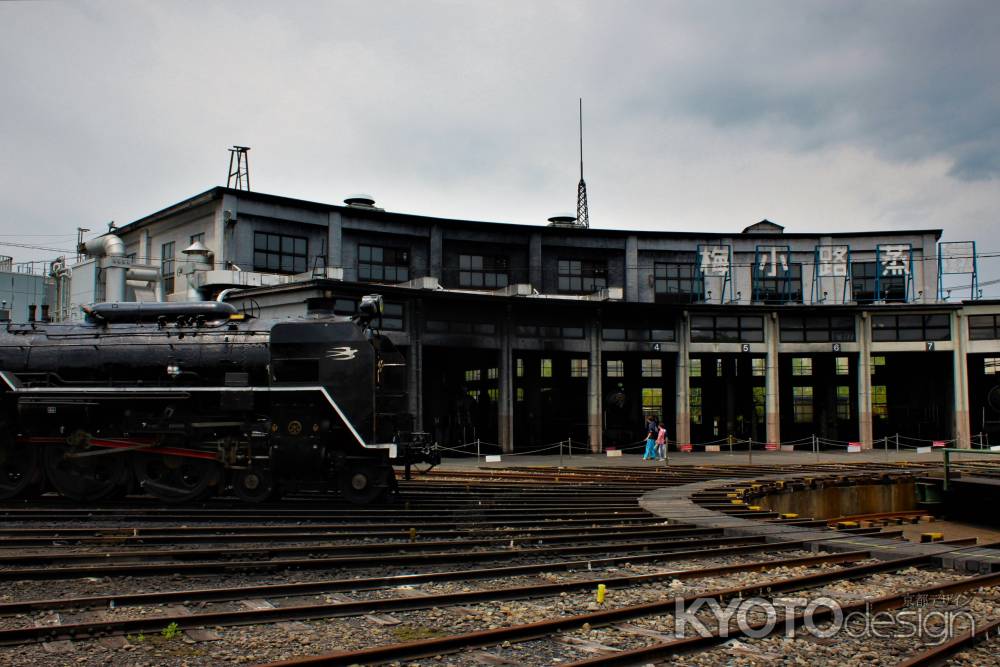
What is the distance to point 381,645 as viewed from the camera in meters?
6.68

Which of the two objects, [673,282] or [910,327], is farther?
[673,282]

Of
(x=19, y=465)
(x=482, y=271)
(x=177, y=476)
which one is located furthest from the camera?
(x=482, y=271)

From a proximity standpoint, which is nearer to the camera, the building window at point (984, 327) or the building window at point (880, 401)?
the building window at point (984, 327)

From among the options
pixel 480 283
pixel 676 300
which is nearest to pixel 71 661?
pixel 480 283

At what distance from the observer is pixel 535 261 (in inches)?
1384

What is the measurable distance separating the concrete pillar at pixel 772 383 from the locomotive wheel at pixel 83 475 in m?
26.0

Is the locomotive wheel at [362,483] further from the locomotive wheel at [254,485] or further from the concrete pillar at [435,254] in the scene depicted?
the concrete pillar at [435,254]

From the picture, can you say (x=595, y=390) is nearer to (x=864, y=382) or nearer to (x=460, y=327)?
(x=460, y=327)

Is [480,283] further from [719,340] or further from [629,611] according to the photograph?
[629,611]

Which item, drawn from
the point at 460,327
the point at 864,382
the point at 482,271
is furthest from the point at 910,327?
the point at 460,327

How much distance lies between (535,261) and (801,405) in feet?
53.8

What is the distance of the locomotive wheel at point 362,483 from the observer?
14.4 metres

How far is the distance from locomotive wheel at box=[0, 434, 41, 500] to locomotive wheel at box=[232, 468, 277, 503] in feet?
12.9

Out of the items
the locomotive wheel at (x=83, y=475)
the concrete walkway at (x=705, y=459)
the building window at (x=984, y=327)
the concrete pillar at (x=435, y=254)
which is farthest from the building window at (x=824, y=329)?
the locomotive wheel at (x=83, y=475)
